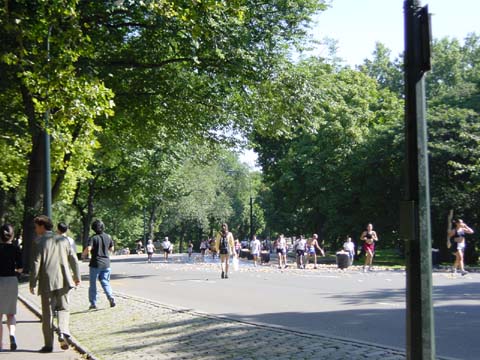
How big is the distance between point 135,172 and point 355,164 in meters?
14.3

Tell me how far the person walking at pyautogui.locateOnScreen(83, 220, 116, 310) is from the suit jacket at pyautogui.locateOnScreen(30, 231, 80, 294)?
3.84 meters

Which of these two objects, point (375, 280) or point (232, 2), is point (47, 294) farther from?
point (375, 280)

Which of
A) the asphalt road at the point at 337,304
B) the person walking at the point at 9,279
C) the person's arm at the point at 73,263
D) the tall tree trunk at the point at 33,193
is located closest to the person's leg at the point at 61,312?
the person's arm at the point at 73,263

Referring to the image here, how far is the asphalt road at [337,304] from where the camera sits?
939 cm

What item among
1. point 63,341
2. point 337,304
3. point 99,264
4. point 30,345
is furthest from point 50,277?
point 337,304

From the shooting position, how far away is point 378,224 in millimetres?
40719

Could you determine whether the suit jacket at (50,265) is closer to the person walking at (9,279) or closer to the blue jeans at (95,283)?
the person walking at (9,279)

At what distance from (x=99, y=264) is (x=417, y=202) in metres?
9.32

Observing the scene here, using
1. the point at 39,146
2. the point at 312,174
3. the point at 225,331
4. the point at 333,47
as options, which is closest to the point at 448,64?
the point at 333,47

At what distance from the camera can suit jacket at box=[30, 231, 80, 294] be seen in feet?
29.1

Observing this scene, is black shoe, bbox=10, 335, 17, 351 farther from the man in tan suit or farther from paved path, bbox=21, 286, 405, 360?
paved path, bbox=21, 286, 405, 360

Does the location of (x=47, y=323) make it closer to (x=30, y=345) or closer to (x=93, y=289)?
(x=30, y=345)

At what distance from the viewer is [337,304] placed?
1327 cm

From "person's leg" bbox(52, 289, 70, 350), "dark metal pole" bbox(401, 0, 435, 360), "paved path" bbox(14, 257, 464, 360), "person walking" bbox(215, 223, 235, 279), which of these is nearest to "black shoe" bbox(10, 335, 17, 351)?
"person's leg" bbox(52, 289, 70, 350)
